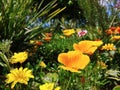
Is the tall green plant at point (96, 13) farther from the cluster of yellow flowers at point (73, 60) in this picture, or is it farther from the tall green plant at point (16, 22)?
the cluster of yellow flowers at point (73, 60)

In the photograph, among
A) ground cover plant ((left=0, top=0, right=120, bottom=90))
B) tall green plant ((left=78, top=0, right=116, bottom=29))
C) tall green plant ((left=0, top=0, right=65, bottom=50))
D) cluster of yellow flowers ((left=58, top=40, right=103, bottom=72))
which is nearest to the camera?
cluster of yellow flowers ((left=58, top=40, right=103, bottom=72))

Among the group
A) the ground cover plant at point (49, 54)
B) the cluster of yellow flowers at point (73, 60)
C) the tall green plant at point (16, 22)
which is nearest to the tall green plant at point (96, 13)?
the ground cover plant at point (49, 54)

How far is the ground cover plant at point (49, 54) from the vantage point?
218 cm

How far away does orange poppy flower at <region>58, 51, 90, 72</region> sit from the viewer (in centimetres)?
183

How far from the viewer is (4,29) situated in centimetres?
349

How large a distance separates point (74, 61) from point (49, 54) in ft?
6.44

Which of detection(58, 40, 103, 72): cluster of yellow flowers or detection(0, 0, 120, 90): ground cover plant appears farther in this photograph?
detection(0, 0, 120, 90): ground cover plant

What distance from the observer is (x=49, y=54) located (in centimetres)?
383

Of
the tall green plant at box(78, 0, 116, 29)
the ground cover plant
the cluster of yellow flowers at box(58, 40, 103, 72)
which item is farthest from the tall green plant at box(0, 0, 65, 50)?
the cluster of yellow flowers at box(58, 40, 103, 72)

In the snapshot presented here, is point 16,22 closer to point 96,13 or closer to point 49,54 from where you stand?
point 49,54

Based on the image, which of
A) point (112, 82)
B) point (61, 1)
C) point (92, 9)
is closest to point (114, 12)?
point (92, 9)

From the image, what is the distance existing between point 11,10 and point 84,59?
68.5 inches

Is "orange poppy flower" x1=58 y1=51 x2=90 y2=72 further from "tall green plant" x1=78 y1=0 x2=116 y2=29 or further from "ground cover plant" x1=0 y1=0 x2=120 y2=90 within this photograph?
"tall green plant" x1=78 y1=0 x2=116 y2=29

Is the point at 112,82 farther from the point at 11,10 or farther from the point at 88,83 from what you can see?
the point at 11,10
